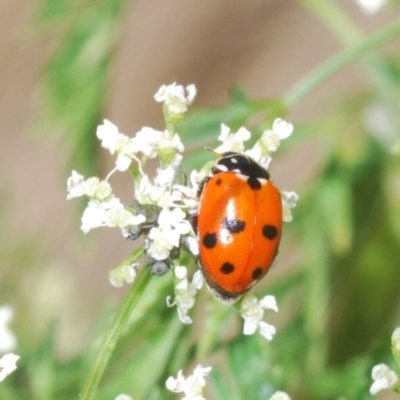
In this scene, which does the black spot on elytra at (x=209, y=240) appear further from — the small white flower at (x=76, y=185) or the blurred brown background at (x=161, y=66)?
the blurred brown background at (x=161, y=66)

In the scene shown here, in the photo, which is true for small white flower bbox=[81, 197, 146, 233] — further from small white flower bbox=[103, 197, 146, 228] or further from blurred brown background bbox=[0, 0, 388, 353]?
blurred brown background bbox=[0, 0, 388, 353]

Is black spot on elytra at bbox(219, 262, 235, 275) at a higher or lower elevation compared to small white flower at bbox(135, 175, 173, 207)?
lower

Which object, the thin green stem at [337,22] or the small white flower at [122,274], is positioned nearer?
the small white flower at [122,274]

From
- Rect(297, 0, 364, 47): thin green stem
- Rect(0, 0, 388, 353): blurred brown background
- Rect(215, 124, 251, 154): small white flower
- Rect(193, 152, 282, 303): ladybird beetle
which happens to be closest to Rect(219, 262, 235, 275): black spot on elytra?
Rect(193, 152, 282, 303): ladybird beetle

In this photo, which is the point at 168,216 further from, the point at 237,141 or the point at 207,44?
the point at 207,44

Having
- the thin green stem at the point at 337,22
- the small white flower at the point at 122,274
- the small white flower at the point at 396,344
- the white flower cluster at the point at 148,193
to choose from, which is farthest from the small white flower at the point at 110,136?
the thin green stem at the point at 337,22

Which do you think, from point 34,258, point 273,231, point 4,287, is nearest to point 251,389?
point 273,231

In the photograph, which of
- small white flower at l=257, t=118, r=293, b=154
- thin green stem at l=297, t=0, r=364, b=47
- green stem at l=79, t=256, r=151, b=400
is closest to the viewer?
green stem at l=79, t=256, r=151, b=400

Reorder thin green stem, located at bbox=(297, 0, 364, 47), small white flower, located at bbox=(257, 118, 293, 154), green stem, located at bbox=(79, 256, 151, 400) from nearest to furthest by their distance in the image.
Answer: green stem, located at bbox=(79, 256, 151, 400) < small white flower, located at bbox=(257, 118, 293, 154) < thin green stem, located at bbox=(297, 0, 364, 47)
